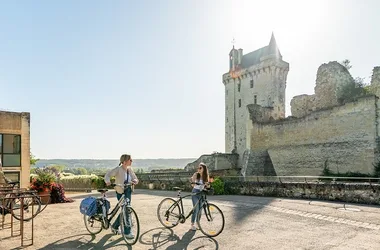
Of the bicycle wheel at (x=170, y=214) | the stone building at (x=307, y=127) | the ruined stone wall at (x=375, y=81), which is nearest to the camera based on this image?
the bicycle wheel at (x=170, y=214)

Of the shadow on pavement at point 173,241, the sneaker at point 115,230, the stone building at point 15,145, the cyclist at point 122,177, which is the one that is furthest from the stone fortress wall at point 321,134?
the stone building at point 15,145

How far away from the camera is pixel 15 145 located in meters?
18.2

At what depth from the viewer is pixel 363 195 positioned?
38.8 ft

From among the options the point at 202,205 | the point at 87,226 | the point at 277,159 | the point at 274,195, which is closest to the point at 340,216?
the point at 202,205

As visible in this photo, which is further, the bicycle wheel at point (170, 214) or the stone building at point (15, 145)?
the stone building at point (15, 145)

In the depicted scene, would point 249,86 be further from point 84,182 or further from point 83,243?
point 83,243

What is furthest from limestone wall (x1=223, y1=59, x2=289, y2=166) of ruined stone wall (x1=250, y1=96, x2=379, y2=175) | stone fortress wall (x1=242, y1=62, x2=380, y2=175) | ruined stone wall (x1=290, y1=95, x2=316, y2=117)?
ruined stone wall (x1=250, y1=96, x2=379, y2=175)

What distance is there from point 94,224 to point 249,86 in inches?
1766

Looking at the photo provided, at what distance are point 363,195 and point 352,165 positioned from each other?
1307 cm

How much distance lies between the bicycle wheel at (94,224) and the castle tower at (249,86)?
3796cm

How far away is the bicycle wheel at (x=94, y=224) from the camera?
712 cm

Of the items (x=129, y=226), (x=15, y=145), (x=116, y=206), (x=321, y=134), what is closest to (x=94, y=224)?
(x=116, y=206)

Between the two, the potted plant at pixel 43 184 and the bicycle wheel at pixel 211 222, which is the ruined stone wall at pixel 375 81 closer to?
the bicycle wheel at pixel 211 222

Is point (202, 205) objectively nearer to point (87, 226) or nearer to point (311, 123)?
point (87, 226)
